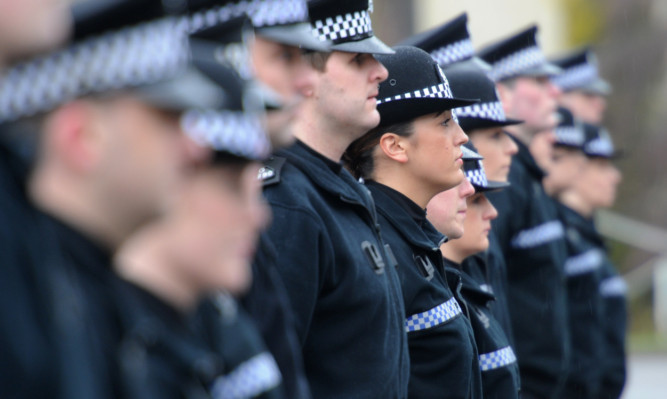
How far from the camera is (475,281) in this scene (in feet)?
18.4

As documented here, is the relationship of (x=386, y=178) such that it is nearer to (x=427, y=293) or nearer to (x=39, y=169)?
(x=427, y=293)

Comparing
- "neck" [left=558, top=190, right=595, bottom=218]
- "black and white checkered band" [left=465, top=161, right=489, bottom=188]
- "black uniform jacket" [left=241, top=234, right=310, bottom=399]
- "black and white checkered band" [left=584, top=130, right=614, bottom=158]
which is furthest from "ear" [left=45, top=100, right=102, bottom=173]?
"black and white checkered band" [left=584, top=130, right=614, bottom=158]

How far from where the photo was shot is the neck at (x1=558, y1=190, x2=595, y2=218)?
9125mm

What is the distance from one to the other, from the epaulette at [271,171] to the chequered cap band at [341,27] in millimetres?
563

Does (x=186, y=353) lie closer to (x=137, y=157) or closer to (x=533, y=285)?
(x=137, y=157)

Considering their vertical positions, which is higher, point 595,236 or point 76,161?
point 76,161

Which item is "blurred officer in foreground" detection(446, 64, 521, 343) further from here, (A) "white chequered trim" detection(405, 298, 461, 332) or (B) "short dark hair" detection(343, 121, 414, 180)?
(A) "white chequered trim" detection(405, 298, 461, 332)

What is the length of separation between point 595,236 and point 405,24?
7.50 metres

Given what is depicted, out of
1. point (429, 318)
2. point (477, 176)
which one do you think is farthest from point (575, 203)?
point (429, 318)

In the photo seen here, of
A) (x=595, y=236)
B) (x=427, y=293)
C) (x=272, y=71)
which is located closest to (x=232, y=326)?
(x=272, y=71)

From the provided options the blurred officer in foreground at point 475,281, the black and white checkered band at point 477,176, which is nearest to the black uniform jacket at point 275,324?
the blurred officer in foreground at point 475,281

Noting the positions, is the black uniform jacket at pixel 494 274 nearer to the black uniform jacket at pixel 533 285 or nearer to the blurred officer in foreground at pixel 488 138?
the blurred officer in foreground at pixel 488 138

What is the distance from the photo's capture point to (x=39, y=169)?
2.21 m

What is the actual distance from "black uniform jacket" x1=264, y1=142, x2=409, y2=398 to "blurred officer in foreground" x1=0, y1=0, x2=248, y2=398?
1.61 metres
